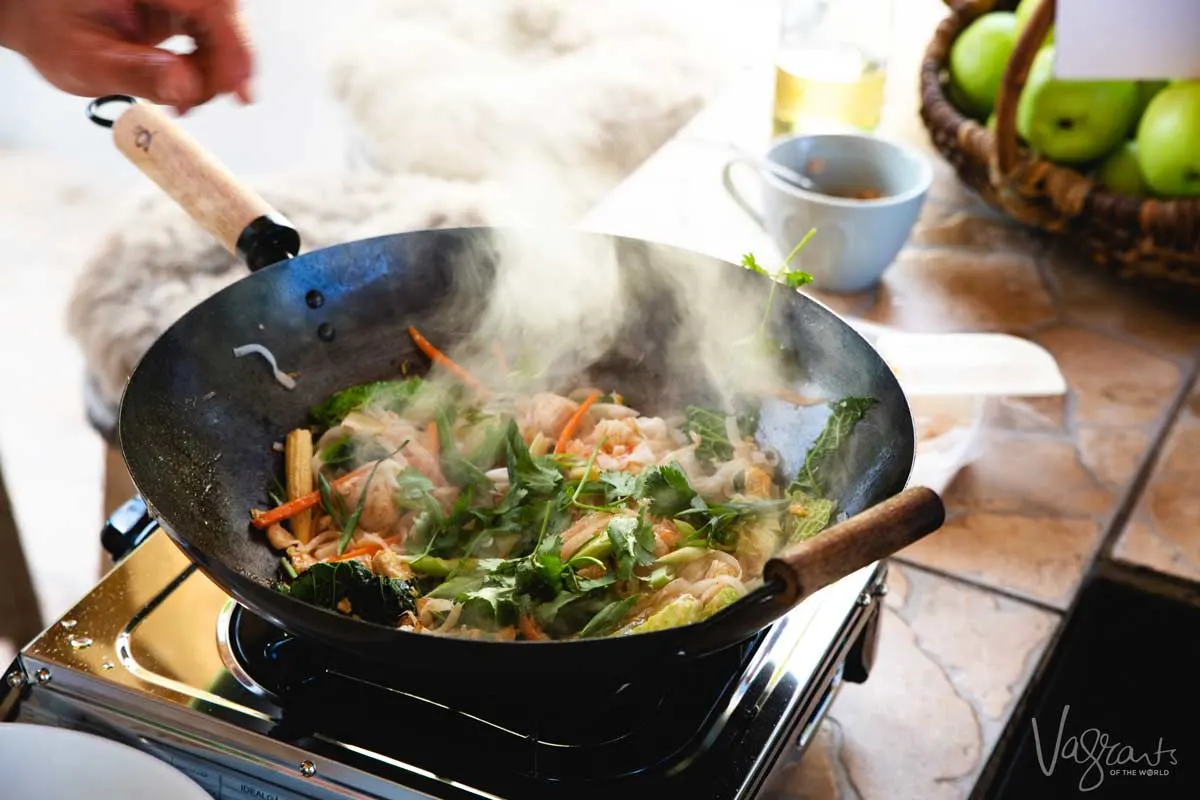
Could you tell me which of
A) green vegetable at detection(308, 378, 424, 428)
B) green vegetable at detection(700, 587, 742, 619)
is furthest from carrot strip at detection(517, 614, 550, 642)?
green vegetable at detection(308, 378, 424, 428)

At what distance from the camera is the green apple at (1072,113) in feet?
5.65

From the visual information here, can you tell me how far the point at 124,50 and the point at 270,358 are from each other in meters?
0.33

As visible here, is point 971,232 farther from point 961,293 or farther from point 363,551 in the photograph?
point 363,551

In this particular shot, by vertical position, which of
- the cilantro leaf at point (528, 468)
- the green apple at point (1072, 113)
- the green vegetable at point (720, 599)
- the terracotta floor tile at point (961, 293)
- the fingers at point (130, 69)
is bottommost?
the terracotta floor tile at point (961, 293)

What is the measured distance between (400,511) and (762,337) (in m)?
0.41

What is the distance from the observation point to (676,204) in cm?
198

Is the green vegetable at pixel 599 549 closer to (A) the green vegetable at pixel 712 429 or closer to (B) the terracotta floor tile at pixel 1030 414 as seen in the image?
(A) the green vegetable at pixel 712 429

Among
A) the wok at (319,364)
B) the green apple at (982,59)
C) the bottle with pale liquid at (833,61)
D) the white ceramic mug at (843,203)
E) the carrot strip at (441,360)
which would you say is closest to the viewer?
the wok at (319,364)

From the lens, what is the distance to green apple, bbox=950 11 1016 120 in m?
1.90

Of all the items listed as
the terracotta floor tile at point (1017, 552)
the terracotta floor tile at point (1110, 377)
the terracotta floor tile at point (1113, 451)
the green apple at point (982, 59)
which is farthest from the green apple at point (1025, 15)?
the terracotta floor tile at point (1017, 552)

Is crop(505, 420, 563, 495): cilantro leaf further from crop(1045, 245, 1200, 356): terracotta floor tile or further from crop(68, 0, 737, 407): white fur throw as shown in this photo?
crop(1045, 245, 1200, 356): terracotta floor tile

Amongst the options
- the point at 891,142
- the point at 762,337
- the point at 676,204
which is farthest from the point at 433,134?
the point at 762,337

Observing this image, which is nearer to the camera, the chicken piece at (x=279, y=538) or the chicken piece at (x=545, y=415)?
the chicken piece at (x=279, y=538)

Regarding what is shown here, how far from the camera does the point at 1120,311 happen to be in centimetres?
181
